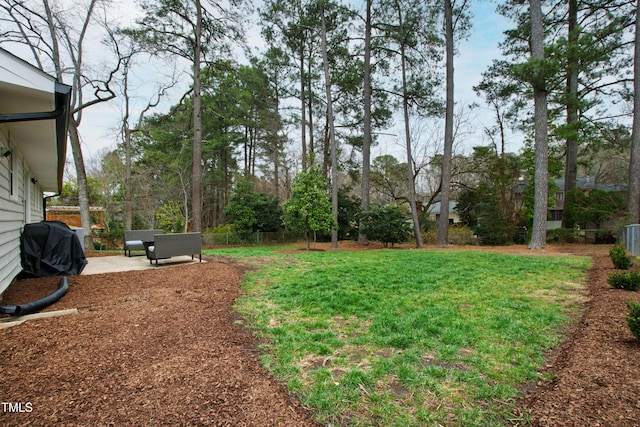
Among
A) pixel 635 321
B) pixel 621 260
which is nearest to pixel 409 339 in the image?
pixel 635 321

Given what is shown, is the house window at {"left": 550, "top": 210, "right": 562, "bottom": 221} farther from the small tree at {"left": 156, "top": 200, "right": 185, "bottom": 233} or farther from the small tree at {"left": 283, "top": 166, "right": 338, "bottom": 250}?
the small tree at {"left": 156, "top": 200, "right": 185, "bottom": 233}

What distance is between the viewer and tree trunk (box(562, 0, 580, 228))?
34.4 ft

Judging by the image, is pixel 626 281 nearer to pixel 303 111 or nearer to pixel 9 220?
pixel 9 220

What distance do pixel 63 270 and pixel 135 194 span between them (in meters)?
15.0

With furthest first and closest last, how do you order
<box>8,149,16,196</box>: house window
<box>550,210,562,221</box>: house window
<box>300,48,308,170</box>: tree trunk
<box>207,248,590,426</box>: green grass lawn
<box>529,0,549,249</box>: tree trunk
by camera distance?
<box>550,210,562,221</box>: house window < <box>300,48,308,170</box>: tree trunk < <box>529,0,549,249</box>: tree trunk < <box>8,149,16,196</box>: house window < <box>207,248,590,426</box>: green grass lawn

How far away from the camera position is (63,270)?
525 cm

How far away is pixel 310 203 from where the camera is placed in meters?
11.7

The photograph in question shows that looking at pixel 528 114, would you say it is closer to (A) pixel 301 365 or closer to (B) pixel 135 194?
(A) pixel 301 365

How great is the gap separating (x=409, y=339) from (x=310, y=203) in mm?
9249

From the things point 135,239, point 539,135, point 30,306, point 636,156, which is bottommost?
point 30,306

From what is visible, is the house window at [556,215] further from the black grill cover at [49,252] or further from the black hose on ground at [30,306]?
the black hose on ground at [30,306]

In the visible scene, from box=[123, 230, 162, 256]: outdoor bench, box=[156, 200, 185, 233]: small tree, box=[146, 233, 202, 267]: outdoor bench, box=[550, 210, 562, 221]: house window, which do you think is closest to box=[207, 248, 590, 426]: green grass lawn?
box=[146, 233, 202, 267]: outdoor bench

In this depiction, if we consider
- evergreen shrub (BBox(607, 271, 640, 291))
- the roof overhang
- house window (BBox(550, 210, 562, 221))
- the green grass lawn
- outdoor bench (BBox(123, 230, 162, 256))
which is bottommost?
the green grass lawn

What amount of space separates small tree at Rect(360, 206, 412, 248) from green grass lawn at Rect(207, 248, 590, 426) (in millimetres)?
7225
